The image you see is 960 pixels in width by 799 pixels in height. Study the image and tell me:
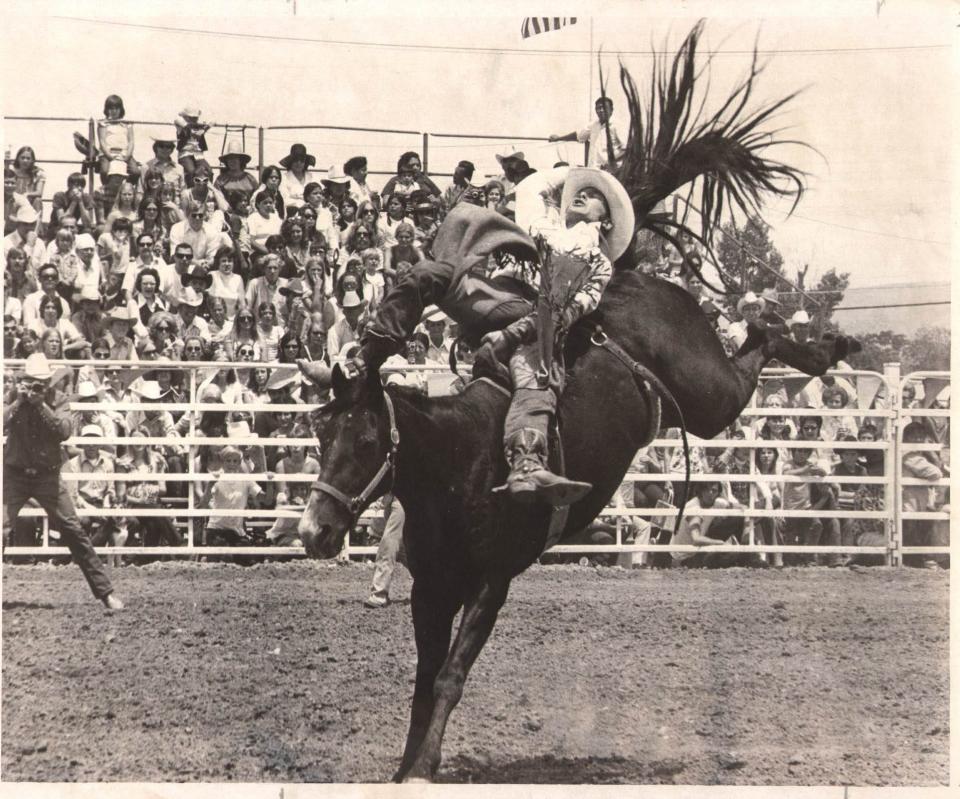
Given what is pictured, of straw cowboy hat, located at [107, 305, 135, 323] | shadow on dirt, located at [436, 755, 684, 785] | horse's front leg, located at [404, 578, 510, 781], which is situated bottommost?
shadow on dirt, located at [436, 755, 684, 785]

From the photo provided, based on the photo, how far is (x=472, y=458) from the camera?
552 cm

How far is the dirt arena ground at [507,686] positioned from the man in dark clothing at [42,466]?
12.4 inches

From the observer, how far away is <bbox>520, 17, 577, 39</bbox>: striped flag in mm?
6754

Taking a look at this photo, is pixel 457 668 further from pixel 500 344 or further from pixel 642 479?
pixel 642 479

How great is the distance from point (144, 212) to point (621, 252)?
5578mm

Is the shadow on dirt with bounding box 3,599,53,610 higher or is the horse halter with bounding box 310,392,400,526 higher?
the horse halter with bounding box 310,392,400,526

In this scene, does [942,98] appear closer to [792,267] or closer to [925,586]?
[792,267]

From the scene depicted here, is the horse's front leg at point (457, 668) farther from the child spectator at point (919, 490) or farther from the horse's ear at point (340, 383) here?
the child spectator at point (919, 490)

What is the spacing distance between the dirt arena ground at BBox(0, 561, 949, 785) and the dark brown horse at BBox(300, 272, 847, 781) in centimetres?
70

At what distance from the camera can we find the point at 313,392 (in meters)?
10.7

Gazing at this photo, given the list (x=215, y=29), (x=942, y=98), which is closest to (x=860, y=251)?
(x=942, y=98)

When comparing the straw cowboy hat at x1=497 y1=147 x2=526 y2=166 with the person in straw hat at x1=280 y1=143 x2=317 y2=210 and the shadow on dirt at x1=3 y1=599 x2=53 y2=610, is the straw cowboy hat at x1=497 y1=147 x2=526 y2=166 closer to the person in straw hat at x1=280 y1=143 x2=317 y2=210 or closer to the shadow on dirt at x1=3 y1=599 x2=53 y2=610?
the person in straw hat at x1=280 y1=143 x2=317 y2=210

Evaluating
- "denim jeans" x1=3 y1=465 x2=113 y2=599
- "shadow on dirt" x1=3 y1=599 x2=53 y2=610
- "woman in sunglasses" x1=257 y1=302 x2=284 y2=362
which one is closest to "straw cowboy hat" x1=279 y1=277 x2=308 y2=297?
"woman in sunglasses" x1=257 y1=302 x2=284 y2=362

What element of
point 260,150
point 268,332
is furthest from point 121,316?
point 260,150
